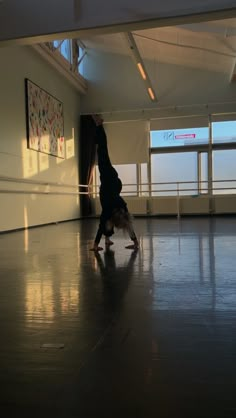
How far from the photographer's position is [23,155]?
6926mm

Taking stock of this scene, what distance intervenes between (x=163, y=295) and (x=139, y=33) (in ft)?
22.0

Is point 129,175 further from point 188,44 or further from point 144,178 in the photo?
point 188,44

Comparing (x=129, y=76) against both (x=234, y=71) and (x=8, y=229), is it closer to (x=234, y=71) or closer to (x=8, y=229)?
(x=234, y=71)

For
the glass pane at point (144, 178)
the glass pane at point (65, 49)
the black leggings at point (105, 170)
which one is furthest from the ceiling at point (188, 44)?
the black leggings at point (105, 170)

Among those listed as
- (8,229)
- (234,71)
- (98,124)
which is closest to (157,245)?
(98,124)

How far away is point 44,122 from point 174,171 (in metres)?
3.94

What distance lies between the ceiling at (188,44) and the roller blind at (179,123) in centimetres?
127

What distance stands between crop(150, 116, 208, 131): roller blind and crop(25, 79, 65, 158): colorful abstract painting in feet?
8.71

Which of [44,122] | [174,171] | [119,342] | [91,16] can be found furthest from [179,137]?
[119,342]

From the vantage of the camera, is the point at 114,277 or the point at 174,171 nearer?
the point at 114,277

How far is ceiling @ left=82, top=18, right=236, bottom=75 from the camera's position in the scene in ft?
22.6

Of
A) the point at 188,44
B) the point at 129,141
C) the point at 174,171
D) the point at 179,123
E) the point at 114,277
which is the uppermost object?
the point at 188,44

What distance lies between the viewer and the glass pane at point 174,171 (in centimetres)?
1012

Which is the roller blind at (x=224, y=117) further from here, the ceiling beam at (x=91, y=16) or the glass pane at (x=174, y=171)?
the ceiling beam at (x=91, y=16)
